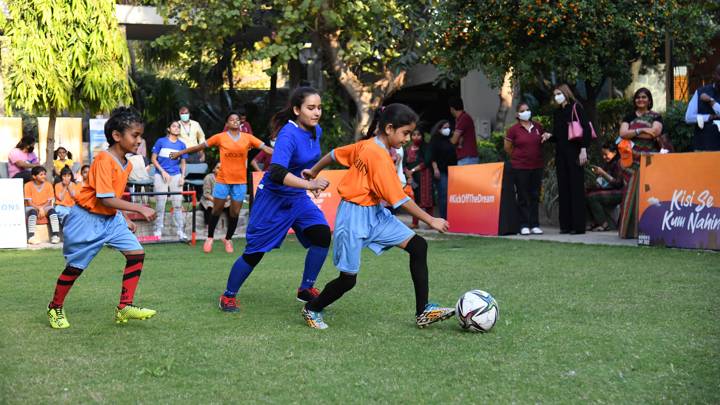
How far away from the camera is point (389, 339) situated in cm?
625

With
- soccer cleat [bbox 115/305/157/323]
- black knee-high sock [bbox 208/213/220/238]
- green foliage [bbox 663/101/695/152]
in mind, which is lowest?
black knee-high sock [bbox 208/213/220/238]

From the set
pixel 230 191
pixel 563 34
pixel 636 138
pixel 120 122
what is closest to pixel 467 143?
pixel 563 34

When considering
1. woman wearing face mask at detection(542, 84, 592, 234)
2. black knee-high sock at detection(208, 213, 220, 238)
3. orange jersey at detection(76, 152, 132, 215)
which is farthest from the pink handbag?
orange jersey at detection(76, 152, 132, 215)

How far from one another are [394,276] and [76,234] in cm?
375

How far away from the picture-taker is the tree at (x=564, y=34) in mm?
14023

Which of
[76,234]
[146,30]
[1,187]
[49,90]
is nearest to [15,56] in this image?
[49,90]

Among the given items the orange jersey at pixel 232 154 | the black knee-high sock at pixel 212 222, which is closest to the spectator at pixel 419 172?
the black knee-high sock at pixel 212 222

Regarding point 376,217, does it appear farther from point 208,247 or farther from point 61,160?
point 61,160

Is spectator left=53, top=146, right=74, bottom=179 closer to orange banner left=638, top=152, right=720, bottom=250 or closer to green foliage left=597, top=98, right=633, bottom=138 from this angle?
green foliage left=597, top=98, right=633, bottom=138

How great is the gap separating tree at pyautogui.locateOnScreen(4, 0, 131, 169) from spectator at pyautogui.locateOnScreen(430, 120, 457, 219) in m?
6.03

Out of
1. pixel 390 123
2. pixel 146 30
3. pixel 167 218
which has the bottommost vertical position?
pixel 167 218

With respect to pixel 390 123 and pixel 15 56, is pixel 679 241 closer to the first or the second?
pixel 390 123

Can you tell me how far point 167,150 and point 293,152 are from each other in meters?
8.27

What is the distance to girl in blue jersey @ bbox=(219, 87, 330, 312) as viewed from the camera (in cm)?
737
